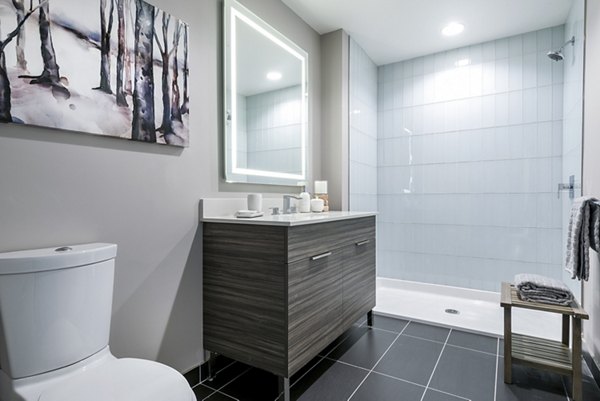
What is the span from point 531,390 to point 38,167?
2.41 metres

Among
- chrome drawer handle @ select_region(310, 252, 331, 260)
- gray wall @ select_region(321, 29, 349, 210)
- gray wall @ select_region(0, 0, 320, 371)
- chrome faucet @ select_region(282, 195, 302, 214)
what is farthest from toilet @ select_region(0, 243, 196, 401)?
gray wall @ select_region(321, 29, 349, 210)

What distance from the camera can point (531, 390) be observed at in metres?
1.65

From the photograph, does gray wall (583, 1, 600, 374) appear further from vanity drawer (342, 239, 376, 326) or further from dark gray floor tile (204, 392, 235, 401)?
dark gray floor tile (204, 392, 235, 401)

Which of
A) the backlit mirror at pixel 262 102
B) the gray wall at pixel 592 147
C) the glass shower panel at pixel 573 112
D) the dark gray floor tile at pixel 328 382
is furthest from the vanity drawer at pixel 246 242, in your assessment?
the glass shower panel at pixel 573 112

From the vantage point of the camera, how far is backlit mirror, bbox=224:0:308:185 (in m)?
1.95

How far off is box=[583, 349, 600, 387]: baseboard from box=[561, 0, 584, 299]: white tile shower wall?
0.41 m

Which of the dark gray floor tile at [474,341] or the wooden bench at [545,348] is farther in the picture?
the dark gray floor tile at [474,341]

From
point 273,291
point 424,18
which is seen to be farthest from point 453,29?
point 273,291

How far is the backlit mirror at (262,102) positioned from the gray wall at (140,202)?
0.29 feet

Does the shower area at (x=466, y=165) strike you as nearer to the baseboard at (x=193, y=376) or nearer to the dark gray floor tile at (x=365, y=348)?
the dark gray floor tile at (x=365, y=348)

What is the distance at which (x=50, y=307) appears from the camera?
3.37ft

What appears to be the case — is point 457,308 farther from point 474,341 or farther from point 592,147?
point 592,147

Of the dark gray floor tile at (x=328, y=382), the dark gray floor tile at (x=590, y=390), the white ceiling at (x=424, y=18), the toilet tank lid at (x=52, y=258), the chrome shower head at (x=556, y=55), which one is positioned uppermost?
the white ceiling at (x=424, y=18)

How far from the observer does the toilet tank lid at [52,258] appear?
0.97m
